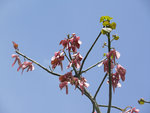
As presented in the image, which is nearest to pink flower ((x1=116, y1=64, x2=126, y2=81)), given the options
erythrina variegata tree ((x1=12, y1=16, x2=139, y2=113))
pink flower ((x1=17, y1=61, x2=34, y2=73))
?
erythrina variegata tree ((x1=12, y1=16, x2=139, y2=113))

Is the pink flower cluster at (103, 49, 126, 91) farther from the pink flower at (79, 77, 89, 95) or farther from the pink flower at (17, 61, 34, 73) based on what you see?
the pink flower at (17, 61, 34, 73)

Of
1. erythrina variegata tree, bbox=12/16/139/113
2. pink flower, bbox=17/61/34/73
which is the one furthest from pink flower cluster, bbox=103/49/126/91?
pink flower, bbox=17/61/34/73

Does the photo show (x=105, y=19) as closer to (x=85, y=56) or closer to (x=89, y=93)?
(x=85, y=56)

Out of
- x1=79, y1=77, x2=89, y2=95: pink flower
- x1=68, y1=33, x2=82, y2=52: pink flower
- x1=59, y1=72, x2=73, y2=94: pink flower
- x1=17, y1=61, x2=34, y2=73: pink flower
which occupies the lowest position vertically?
x1=79, y1=77, x2=89, y2=95: pink flower

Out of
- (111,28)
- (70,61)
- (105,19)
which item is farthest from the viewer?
(70,61)

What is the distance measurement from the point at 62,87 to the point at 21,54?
2.56 feet

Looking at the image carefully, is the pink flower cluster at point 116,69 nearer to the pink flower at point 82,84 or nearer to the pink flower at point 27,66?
the pink flower at point 82,84

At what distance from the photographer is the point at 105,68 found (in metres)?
1.96

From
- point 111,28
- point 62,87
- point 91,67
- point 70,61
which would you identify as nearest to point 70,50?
point 70,61

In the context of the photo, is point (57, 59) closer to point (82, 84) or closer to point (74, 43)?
point (74, 43)

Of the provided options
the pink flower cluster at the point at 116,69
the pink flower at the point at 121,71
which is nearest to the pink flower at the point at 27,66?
the pink flower cluster at the point at 116,69

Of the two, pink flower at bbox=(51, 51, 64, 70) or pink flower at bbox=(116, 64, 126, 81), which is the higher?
pink flower at bbox=(51, 51, 64, 70)

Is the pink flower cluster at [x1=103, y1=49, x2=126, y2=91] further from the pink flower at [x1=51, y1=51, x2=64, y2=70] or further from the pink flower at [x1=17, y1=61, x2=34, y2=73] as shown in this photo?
the pink flower at [x1=17, y1=61, x2=34, y2=73]

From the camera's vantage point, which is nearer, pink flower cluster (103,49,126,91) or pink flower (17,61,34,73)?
pink flower cluster (103,49,126,91)
